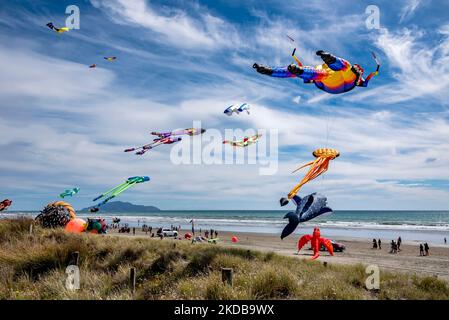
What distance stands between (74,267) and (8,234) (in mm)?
7444

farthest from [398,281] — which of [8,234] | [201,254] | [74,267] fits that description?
[8,234]

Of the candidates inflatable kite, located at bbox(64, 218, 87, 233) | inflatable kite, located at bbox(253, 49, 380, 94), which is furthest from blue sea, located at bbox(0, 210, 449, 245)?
inflatable kite, located at bbox(253, 49, 380, 94)

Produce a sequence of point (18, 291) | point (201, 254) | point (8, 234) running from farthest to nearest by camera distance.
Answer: point (8, 234), point (201, 254), point (18, 291)

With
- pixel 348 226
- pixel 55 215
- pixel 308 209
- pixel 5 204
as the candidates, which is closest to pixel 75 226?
pixel 55 215

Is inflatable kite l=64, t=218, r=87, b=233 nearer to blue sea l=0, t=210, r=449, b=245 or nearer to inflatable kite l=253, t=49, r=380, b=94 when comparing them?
blue sea l=0, t=210, r=449, b=245

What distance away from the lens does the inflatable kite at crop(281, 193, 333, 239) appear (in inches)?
477

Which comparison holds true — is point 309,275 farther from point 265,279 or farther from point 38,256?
point 38,256

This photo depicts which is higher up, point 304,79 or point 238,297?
point 304,79

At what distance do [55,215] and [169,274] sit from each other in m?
11.5

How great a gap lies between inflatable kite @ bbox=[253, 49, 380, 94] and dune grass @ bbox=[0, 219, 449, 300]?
6402 millimetres

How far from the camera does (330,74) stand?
11477 mm

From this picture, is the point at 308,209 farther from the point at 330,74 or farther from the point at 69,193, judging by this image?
the point at 69,193
